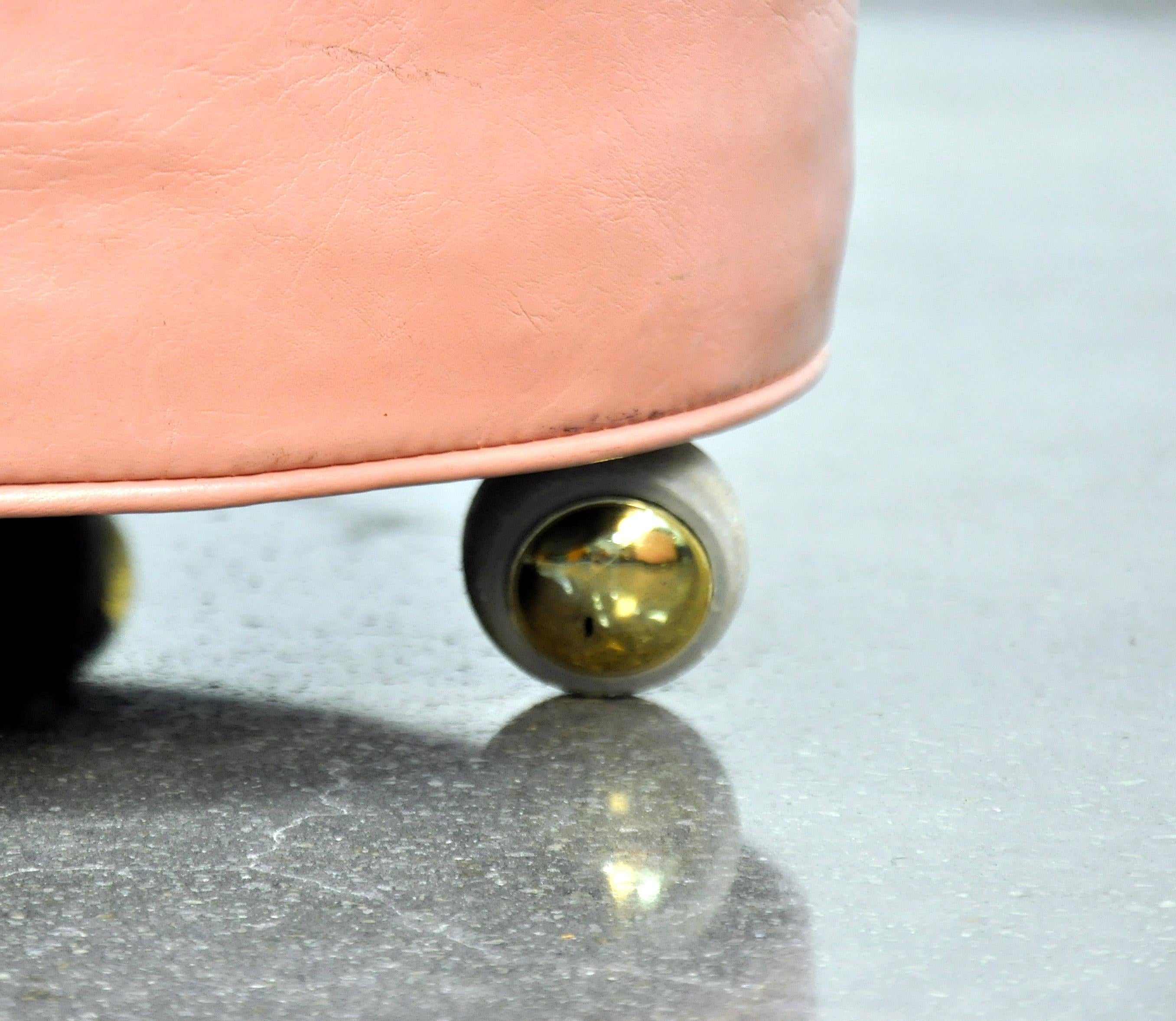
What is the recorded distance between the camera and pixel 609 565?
1378mm

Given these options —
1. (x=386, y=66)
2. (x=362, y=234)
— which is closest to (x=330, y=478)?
(x=362, y=234)

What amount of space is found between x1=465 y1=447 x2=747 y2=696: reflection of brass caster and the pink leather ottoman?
0.10m

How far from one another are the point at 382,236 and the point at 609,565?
36 centimetres

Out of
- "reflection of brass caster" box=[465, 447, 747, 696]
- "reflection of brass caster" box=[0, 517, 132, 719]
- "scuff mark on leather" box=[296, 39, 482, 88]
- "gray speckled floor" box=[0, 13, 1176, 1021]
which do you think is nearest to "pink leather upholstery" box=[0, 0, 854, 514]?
"scuff mark on leather" box=[296, 39, 482, 88]

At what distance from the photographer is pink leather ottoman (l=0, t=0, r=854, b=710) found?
1.09 meters

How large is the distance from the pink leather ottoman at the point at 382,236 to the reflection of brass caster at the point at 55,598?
37 centimetres

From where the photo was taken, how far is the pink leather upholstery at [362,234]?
1.09 metres

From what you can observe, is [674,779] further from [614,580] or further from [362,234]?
[362,234]

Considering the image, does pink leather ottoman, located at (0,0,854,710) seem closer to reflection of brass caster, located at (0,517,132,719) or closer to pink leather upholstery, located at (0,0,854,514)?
pink leather upholstery, located at (0,0,854,514)

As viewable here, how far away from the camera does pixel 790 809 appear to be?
49.9 inches

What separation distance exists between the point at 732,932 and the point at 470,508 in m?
0.48

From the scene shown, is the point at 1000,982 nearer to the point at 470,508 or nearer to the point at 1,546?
the point at 470,508

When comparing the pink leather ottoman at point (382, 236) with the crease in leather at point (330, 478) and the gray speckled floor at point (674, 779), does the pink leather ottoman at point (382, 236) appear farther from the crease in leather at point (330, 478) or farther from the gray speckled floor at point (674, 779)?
the gray speckled floor at point (674, 779)

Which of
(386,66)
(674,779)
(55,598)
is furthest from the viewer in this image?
(55,598)
